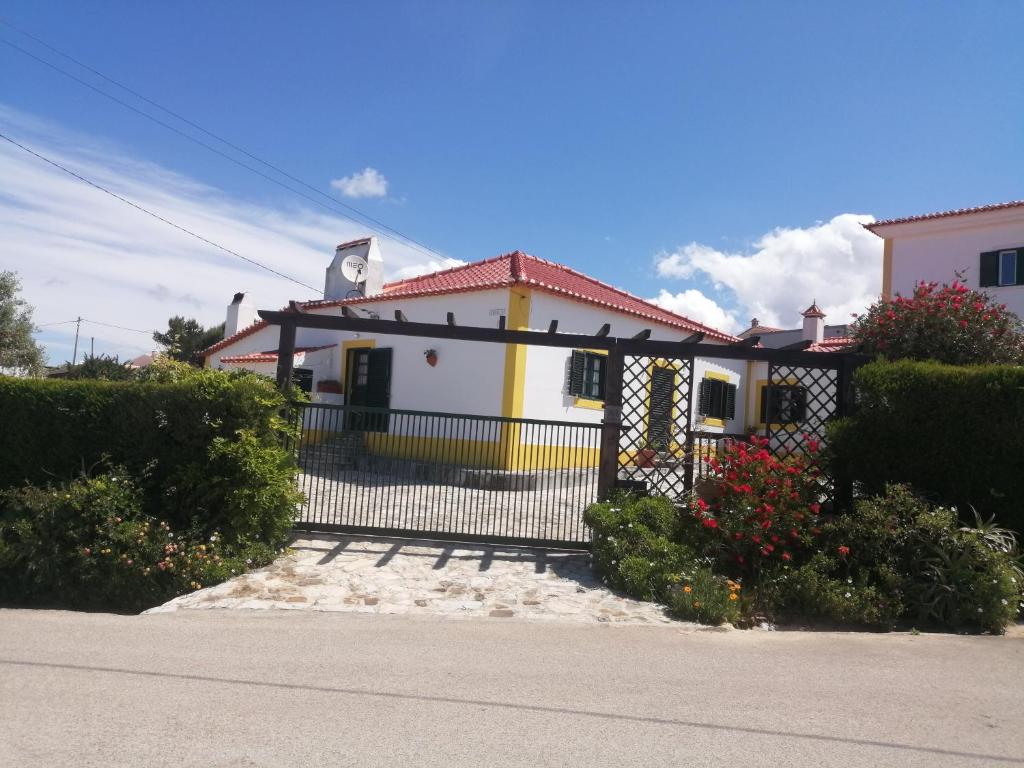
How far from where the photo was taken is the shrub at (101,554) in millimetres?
6625

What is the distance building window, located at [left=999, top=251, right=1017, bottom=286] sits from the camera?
17.2m

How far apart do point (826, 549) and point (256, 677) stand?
5247mm

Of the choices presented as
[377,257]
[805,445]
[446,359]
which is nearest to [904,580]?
[805,445]

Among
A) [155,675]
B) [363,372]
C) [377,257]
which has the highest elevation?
[377,257]

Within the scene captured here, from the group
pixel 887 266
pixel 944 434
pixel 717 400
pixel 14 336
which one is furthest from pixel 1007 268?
pixel 14 336

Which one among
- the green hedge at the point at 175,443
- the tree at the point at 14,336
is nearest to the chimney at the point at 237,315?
the tree at the point at 14,336

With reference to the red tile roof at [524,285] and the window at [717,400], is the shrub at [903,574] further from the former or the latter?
the window at [717,400]

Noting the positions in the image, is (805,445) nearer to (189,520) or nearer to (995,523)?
(995,523)

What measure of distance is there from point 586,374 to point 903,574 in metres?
9.08

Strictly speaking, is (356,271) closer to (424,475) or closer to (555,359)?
(555,359)

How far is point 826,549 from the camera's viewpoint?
674 centimetres

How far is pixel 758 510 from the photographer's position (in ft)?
22.4

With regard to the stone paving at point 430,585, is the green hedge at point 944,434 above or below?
above

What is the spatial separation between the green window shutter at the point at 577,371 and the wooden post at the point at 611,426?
620 centimetres
